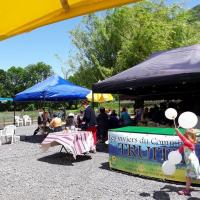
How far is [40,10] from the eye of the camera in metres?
1.62

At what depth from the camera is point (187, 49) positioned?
12.3m

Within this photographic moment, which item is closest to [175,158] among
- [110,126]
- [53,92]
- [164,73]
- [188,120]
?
[188,120]

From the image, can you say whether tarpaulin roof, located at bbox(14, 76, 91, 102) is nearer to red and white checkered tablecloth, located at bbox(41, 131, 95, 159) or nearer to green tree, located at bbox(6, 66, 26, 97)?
red and white checkered tablecloth, located at bbox(41, 131, 95, 159)

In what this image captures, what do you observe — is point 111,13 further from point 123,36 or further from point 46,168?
point 46,168

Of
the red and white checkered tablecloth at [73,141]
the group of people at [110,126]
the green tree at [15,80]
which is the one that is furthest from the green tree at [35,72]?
the red and white checkered tablecloth at [73,141]

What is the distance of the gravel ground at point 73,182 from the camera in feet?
21.3

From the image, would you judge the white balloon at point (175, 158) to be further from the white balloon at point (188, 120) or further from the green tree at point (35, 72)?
the green tree at point (35, 72)

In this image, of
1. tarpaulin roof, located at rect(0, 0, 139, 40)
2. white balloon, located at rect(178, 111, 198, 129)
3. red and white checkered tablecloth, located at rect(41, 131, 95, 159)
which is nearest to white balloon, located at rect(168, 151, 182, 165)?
white balloon, located at rect(178, 111, 198, 129)

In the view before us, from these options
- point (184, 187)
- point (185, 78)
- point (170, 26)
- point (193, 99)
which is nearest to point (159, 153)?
point (184, 187)

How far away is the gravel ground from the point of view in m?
6.49

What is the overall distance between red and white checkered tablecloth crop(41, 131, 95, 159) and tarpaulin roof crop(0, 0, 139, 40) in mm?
7795

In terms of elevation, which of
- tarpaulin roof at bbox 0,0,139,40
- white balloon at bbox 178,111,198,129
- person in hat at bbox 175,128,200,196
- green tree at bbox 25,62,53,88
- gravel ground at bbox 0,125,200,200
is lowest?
gravel ground at bbox 0,125,200,200

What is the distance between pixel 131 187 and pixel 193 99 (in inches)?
368

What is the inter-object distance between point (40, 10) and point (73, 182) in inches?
248
